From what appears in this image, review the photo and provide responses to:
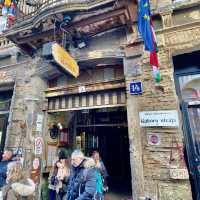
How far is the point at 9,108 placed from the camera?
575 cm

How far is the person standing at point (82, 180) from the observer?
2.50m

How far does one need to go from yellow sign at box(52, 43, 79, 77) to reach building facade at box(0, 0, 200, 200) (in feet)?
0.15

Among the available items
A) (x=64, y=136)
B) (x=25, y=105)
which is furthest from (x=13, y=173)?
(x=64, y=136)

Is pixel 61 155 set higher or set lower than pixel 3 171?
higher

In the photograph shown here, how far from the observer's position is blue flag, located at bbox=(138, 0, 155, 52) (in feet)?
11.5

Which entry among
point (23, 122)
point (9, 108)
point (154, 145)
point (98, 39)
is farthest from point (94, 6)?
point (9, 108)

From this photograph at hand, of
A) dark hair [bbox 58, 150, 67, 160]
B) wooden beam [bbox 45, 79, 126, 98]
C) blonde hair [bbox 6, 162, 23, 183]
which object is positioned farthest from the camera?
dark hair [bbox 58, 150, 67, 160]

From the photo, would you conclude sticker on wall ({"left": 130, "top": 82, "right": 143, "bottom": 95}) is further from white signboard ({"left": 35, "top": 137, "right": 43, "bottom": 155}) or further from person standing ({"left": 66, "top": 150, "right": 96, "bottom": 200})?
white signboard ({"left": 35, "top": 137, "right": 43, "bottom": 155})

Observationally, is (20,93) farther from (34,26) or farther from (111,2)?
(111,2)

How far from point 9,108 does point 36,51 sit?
2075 mm

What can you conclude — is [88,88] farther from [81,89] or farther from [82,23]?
[82,23]

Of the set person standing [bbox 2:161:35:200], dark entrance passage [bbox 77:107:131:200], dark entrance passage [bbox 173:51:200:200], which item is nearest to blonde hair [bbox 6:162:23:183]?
person standing [bbox 2:161:35:200]

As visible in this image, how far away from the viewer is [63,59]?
3.92 metres

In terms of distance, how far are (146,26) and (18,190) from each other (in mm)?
4135
